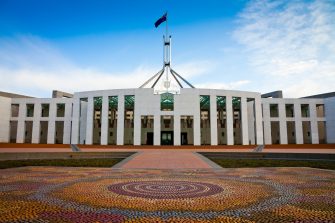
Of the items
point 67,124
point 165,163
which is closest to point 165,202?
point 165,163

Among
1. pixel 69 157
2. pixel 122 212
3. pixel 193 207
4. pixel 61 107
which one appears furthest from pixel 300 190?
pixel 61 107

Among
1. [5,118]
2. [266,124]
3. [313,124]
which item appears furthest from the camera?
[5,118]

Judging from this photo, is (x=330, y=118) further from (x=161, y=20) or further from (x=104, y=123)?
(x=104, y=123)

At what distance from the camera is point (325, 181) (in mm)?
9352

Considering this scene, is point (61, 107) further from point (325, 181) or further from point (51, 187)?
point (325, 181)

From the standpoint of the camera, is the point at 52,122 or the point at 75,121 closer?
the point at 75,121

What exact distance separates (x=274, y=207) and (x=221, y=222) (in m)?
1.90

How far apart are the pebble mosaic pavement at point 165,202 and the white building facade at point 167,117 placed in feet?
112

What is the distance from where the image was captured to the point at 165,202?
20.0 feet

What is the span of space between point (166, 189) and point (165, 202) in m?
1.61

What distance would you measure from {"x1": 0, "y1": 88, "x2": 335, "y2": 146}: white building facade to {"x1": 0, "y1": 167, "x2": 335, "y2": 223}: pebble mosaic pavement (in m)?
34.0

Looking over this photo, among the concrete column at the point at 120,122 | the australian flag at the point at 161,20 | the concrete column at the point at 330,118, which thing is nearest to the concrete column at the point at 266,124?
the concrete column at the point at 330,118

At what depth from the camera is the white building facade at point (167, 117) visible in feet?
141

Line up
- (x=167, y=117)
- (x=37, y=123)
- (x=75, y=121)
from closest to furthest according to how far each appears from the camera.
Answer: (x=75, y=121) < (x=37, y=123) < (x=167, y=117)
